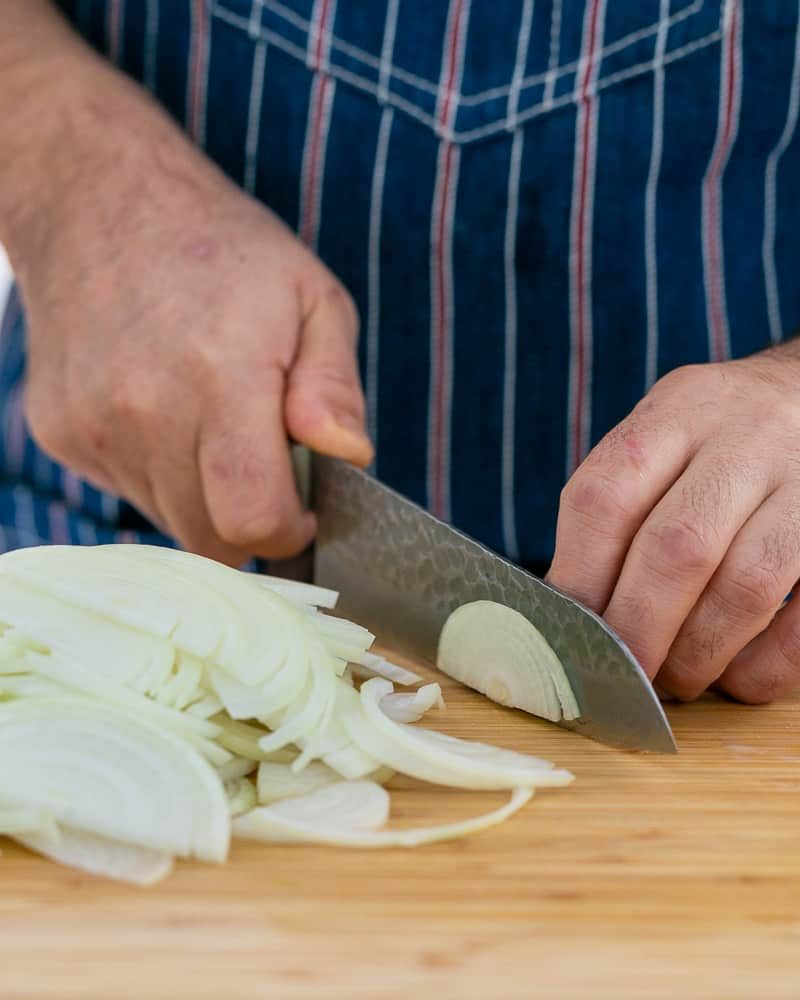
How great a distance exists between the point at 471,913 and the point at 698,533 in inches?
15.2

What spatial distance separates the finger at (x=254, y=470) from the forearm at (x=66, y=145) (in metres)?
0.29

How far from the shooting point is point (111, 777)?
2.81 feet

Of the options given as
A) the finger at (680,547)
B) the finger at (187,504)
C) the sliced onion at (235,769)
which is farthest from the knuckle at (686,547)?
the finger at (187,504)

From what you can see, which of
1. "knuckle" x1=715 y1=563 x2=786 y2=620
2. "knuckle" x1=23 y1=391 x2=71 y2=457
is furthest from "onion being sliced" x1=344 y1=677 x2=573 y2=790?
"knuckle" x1=23 y1=391 x2=71 y2=457

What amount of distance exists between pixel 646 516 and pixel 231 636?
36 centimetres

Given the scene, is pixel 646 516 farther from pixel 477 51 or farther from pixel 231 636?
pixel 477 51

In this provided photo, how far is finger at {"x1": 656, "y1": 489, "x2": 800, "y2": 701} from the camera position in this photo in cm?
103

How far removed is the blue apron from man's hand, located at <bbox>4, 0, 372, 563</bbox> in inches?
7.0

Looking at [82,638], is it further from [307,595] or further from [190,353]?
[190,353]

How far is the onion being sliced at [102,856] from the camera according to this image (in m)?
0.80

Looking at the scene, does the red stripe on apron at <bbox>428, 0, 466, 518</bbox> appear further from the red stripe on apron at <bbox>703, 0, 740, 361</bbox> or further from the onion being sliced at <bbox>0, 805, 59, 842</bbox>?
the onion being sliced at <bbox>0, 805, 59, 842</bbox>

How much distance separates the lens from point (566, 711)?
1.06 metres

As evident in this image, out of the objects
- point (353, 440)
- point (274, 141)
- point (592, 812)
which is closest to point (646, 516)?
point (592, 812)

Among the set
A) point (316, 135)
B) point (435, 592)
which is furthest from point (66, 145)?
point (435, 592)
